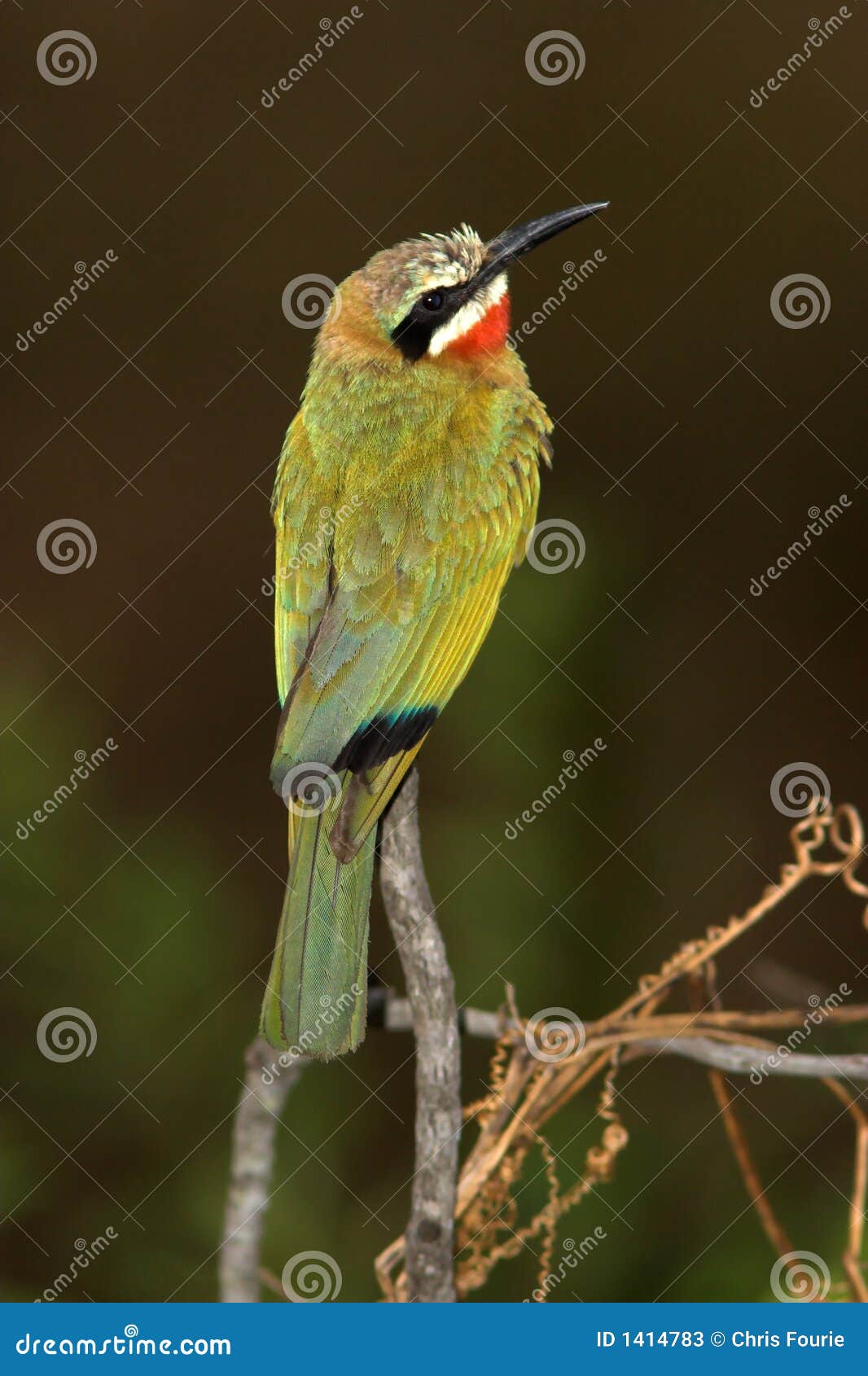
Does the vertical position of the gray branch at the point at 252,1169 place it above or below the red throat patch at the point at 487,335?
below

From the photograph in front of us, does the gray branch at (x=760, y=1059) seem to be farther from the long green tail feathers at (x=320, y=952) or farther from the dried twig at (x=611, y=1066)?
the long green tail feathers at (x=320, y=952)

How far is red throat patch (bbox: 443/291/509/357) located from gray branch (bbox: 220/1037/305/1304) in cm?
118

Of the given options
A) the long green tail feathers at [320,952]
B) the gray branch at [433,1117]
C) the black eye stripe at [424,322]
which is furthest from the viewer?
the black eye stripe at [424,322]

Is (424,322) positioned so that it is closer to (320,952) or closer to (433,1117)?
(320,952)

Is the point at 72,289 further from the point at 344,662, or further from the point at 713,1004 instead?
the point at 713,1004

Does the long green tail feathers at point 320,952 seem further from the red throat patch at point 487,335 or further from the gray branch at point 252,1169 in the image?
the red throat patch at point 487,335

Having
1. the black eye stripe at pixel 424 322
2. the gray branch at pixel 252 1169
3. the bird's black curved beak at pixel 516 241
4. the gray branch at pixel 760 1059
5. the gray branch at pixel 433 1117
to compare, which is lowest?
the gray branch at pixel 252 1169

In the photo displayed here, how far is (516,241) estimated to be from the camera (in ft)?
7.65

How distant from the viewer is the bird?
5.98 feet

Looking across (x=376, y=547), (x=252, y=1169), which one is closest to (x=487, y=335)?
(x=376, y=547)

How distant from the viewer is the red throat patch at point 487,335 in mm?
2289

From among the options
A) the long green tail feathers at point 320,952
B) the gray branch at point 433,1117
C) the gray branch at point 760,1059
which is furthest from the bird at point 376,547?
the gray branch at point 760,1059

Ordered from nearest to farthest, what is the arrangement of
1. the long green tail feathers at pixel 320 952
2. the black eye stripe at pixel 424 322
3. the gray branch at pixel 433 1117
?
the gray branch at pixel 433 1117
the long green tail feathers at pixel 320 952
the black eye stripe at pixel 424 322

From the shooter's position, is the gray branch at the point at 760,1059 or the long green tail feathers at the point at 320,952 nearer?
the gray branch at the point at 760,1059
